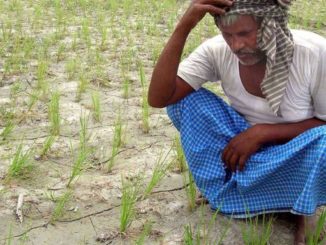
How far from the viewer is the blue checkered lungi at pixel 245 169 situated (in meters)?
1.98

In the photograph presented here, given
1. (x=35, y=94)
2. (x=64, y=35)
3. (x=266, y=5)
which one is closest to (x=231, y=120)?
(x=266, y=5)

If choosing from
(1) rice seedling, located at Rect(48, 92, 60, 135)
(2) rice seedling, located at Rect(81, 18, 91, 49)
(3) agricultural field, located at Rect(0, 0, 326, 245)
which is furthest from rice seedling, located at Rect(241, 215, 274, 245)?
(2) rice seedling, located at Rect(81, 18, 91, 49)

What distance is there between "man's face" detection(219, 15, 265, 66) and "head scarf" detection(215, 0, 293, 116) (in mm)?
25

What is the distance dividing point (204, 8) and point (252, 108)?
50 cm

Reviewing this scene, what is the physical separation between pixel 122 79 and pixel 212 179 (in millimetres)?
1985

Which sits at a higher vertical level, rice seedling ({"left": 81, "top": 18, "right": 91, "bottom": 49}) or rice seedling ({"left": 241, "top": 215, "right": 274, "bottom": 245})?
rice seedling ({"left": 241, "top": 215, "right": 274, "bottom": 245})

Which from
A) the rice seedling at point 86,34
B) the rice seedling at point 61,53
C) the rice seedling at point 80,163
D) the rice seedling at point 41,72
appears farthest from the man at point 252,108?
the rice seedling at point 86,34

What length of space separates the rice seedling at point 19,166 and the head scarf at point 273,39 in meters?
1.15

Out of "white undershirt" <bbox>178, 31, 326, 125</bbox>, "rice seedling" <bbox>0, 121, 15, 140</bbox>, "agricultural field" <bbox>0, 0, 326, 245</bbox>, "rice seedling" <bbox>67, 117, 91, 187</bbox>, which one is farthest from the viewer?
"rice seedling" <bbox>0, 121, 15, 140</bbox>

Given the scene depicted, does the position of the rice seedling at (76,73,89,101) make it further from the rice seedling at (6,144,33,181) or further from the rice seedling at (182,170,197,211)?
the rice seedling at (182,170,197,211)

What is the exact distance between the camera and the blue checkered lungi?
6.48 ft

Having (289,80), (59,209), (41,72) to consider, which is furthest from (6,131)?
(289,80)

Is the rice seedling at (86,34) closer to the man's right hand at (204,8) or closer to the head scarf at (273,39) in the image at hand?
the man's right hand at (204,8)

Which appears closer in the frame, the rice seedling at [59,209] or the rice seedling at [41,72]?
the rice seedling at [59,209]
